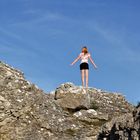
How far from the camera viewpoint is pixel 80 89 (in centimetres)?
2022

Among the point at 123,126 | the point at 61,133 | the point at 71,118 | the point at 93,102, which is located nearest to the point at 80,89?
the point at 93,102

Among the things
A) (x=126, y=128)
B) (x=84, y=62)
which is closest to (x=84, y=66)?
(x=84, y=62)

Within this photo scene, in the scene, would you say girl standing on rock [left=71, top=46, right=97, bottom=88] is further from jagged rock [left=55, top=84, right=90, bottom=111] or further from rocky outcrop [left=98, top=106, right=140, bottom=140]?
rocky outcrop [left=98, top=106, right=140, bottom=140]

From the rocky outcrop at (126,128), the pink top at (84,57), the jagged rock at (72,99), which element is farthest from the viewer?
the pink top at (84,57)

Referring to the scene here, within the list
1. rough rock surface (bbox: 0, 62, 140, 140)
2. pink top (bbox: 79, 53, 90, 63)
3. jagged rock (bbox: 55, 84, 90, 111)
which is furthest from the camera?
pink top (bbox: 79, 53, 90, 63)

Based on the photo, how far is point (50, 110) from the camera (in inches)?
717

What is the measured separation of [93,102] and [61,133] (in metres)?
3.36

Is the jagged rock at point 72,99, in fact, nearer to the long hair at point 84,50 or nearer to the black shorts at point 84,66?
the black shorts at point 84,66

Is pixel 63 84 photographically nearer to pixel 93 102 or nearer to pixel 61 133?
pixel 93 102

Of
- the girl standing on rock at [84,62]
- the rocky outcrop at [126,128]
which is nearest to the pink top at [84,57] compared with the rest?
the girl standing on rock at [84,62]

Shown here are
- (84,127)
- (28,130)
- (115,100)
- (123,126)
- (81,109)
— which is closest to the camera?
(123,126)

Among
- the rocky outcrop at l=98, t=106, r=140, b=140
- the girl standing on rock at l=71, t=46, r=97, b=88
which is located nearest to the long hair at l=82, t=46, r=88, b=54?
the girl standing on rock at l=71, t=46, r=97, b=88

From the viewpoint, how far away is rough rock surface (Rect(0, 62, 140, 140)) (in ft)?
55.9

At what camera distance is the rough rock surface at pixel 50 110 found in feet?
55.9
